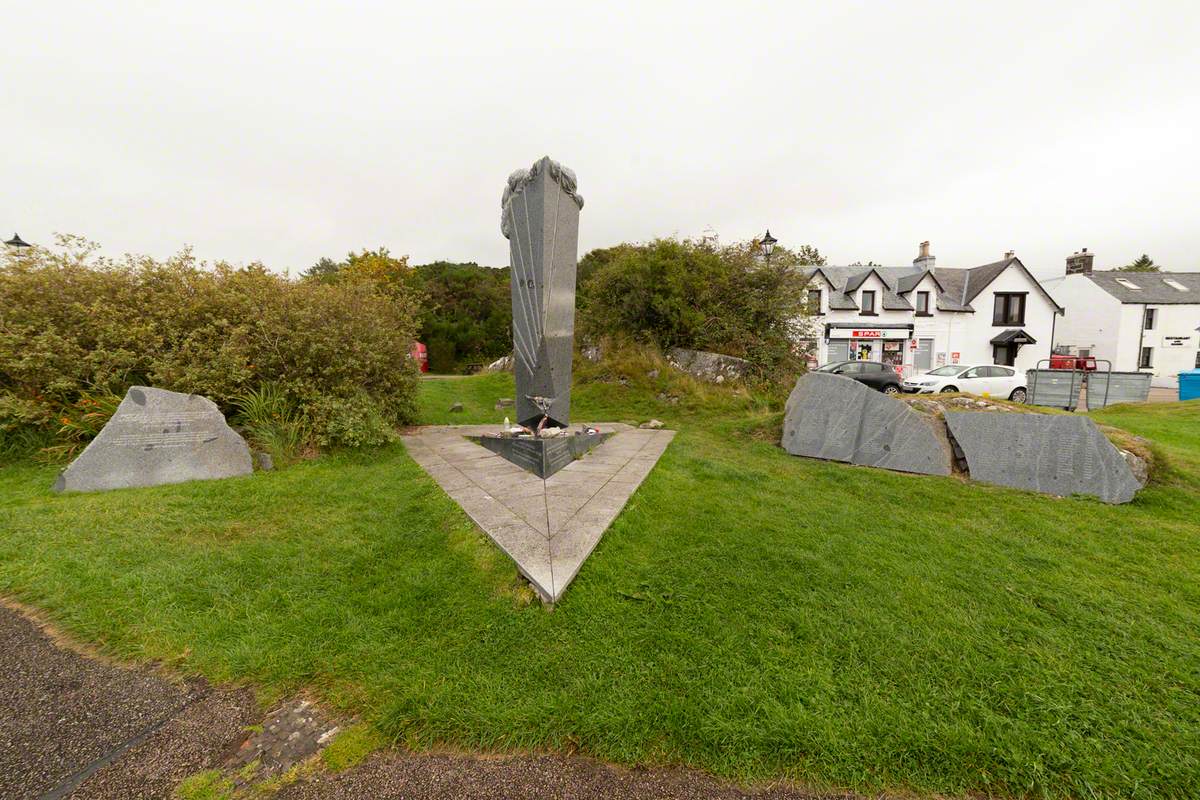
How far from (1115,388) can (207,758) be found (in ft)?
65.3

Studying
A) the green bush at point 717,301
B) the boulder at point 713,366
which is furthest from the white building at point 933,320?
the boulder at point 713,366

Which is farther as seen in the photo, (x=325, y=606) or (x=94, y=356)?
→ (x=94, y=356)

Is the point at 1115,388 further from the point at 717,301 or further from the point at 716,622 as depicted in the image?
the point at 716,622

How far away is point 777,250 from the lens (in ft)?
44.5

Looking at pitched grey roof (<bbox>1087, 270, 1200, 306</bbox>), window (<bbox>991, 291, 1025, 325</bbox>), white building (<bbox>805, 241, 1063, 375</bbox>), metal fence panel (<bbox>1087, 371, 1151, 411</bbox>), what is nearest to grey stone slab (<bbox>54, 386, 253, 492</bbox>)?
metal fence panel (<bbox>1087, 371, 1151, 411</bbox>)

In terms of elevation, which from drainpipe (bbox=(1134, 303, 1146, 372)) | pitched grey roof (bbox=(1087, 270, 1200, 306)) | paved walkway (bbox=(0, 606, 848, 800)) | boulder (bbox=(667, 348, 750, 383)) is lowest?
paved walkway (bbox=(0, 606, 848, 800))

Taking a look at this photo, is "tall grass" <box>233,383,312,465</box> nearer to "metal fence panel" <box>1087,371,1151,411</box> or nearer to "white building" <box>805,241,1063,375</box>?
"metal fence panel" <box>1087,371,1151,411</box>

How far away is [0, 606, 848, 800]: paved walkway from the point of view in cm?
163

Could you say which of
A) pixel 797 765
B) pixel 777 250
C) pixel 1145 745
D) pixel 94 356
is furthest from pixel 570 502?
pixel 777 250

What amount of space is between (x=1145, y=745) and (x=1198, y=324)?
38.3 m

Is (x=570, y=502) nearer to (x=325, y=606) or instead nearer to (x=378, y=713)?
(x=325, y=606)

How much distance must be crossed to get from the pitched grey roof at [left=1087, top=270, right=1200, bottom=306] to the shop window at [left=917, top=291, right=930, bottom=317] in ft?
37.7

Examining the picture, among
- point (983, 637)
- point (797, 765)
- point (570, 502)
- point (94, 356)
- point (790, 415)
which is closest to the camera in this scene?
point (797, 765)

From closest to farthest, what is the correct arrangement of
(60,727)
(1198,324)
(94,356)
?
(60,727)
(94,356)
(1198,324)
